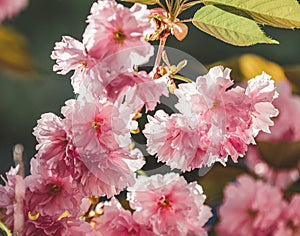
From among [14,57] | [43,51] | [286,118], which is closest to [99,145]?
[286,118]

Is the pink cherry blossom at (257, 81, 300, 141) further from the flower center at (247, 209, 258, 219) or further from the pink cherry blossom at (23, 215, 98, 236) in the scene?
the pink cherry blossom at (23, 215, 98, 236)

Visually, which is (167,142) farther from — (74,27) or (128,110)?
(74,27)

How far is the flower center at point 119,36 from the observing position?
45 centimetres

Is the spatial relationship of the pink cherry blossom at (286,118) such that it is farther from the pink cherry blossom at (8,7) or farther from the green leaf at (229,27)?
the pink cherry blossom at (8,7)

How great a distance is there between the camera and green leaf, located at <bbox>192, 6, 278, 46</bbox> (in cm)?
49

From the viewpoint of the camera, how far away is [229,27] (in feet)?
1.63

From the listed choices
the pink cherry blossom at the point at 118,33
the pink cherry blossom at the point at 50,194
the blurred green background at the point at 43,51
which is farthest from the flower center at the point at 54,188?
the blurred green background at the point at 43,51

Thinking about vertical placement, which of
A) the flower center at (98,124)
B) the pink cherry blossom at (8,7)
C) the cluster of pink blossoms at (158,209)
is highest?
the flower center at (98,124)

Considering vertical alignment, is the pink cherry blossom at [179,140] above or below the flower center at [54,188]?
above

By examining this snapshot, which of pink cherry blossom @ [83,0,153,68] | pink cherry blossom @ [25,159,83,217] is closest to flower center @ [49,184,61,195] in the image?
pink cherry blossom @ [25,159,83,217]

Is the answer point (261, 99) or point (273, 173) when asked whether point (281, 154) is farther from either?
point (261, 99)

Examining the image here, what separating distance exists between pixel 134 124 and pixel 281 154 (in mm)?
421

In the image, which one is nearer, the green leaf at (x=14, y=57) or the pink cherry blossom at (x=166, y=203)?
the pink cherry blossom at (x=166, y=203)

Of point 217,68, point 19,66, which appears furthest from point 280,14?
point 19,66
